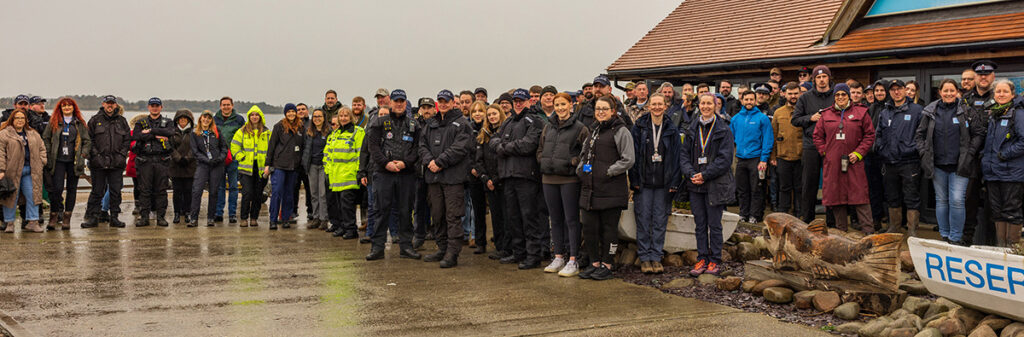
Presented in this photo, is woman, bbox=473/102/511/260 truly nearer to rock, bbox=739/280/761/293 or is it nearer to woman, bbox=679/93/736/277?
woman, bbox=679/93/736/277

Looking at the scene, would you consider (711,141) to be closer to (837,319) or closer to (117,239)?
(837,319)

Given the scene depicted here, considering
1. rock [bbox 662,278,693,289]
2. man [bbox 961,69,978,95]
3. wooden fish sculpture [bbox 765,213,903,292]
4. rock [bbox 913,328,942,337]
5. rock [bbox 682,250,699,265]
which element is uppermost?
man [bbox 961,69,978,95]

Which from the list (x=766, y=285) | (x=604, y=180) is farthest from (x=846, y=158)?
(x=604, y=180)

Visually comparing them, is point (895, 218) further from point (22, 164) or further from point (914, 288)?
point (22, 164)

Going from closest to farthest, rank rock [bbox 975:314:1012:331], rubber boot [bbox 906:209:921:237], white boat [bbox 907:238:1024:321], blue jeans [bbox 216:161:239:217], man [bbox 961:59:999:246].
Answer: white boat [bbox 907:238:1024:321] → rock [bbox 975:314:1012:331] → man [bbox 961:59:999:246] → rubber boot [bbox 906:209:921:237] → blue jeans [bbox 216:161:239:217]

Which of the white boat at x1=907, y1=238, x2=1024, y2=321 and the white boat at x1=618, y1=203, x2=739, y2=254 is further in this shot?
the white boat at x1=618, y1=203, x2=739, y2=254

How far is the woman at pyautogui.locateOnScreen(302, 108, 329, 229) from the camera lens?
41.2 feet

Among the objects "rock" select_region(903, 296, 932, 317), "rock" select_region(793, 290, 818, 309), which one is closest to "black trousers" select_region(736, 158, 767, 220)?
"rock" select_region(793, 290, 818, 309)

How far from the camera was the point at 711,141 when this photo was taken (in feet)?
28.2

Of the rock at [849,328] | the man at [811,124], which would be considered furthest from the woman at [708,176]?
the man at [811,124]

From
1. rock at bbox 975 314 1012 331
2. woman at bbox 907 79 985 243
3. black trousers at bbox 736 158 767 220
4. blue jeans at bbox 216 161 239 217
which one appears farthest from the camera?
blue jeans at bbox 216 161 239 217

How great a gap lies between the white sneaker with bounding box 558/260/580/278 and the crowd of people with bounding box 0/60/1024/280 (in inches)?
0.9

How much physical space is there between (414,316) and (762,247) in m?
4.51

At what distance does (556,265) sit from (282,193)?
5530 mm
